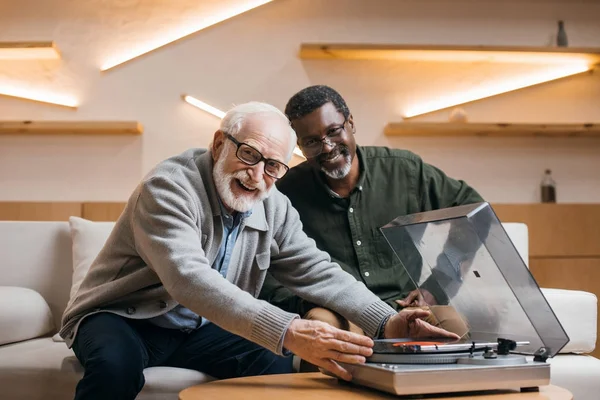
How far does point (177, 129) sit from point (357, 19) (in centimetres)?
126

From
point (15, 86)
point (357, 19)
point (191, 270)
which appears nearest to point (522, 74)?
point (357, 19)

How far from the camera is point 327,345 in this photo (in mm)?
1527

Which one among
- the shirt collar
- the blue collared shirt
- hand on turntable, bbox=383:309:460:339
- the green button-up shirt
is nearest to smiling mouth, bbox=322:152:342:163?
the green button-up shirt

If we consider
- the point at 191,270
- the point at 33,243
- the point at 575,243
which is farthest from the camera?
the point at 575,243

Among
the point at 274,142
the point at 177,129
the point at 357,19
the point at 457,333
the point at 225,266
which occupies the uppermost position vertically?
the point at 357,19

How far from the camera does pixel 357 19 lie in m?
4.44

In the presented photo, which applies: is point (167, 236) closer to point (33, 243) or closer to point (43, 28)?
point (33, 243)

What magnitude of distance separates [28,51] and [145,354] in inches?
109

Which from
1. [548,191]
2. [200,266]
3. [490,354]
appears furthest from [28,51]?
[490,354]

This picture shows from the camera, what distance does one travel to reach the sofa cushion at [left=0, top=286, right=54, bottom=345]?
2428 mm

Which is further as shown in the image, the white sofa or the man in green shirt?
Result: the man in green shirt

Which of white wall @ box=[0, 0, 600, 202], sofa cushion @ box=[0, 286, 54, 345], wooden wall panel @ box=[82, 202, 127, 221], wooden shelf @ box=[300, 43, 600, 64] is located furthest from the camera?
white wall @ box=[0, 0, 600, 202]

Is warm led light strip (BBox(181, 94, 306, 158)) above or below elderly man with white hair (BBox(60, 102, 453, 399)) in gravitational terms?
above

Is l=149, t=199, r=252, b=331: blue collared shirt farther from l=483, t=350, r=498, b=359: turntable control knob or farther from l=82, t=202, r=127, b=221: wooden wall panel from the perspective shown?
l=82, t=202, r=127, b=221: wooden wall panel
